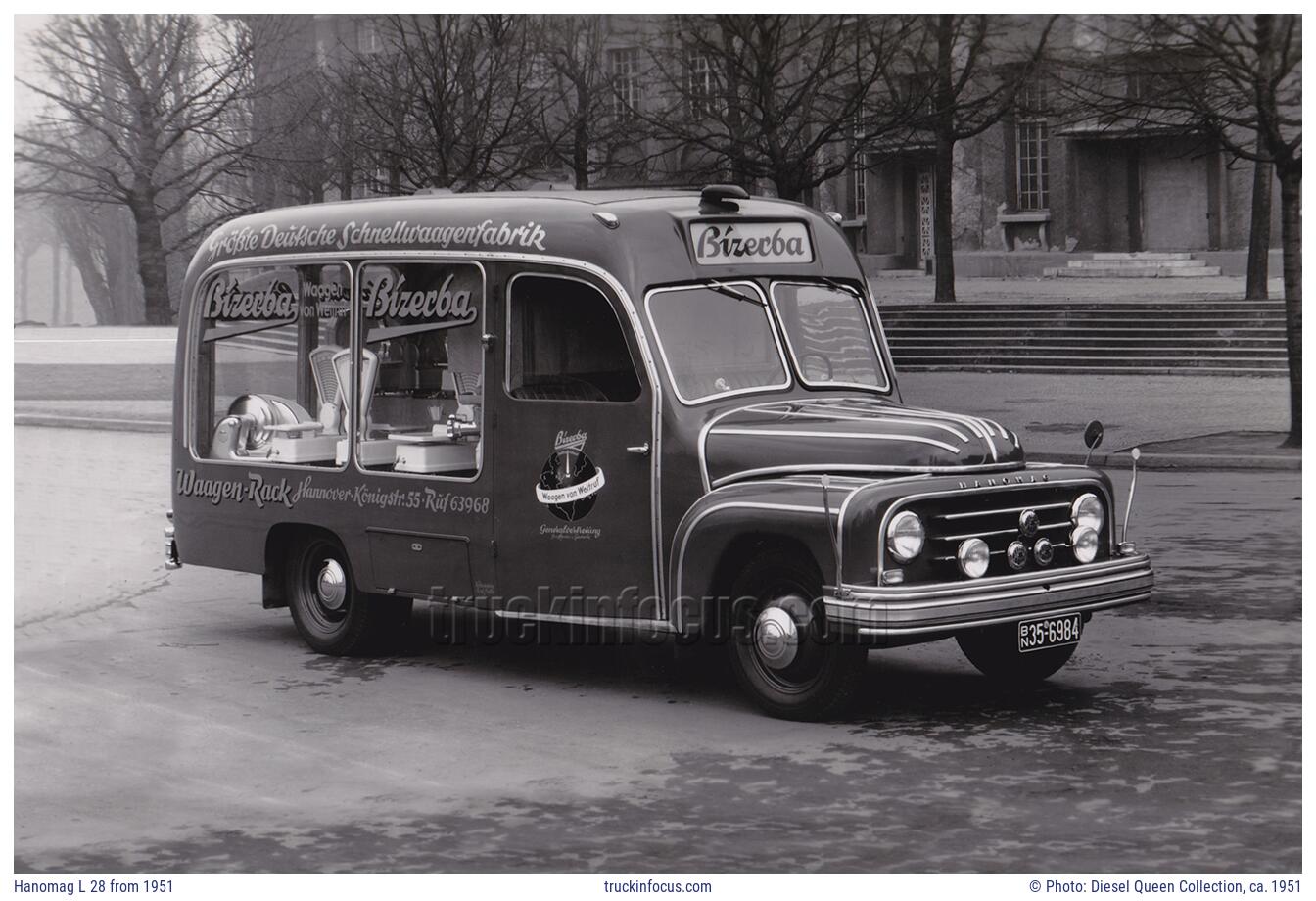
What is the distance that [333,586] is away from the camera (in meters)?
10.8

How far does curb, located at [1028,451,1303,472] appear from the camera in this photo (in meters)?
20.4

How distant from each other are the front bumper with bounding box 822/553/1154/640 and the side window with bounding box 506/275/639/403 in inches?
69.2

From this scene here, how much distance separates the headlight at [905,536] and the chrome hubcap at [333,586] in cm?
367

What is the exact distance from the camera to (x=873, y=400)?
32.3 feet

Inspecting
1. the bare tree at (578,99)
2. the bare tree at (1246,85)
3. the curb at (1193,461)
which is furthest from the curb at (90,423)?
the bare tree at (1246,85)

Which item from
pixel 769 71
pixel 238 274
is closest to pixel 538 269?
pixel 238 274

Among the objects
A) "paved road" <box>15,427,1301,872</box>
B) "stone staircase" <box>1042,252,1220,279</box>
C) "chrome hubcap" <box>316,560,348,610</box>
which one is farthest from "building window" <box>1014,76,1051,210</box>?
"chrome hubcap" <box>316,560,348,610</box>

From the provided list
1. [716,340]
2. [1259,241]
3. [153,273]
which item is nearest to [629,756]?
[716,340]

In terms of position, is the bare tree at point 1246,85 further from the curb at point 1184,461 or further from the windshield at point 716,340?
the windshield at point 716,340

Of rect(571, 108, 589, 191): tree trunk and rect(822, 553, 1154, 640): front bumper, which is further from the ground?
rect(571, 108, 589, 191): tree trunk

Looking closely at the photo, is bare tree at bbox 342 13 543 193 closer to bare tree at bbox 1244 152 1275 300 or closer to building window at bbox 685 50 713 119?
building window at bbox 685 50 713 119

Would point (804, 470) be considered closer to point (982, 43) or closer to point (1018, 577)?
point (1018, 577)

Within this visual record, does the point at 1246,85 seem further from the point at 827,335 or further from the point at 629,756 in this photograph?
the point at 629,756

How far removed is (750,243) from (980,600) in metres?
2.33
